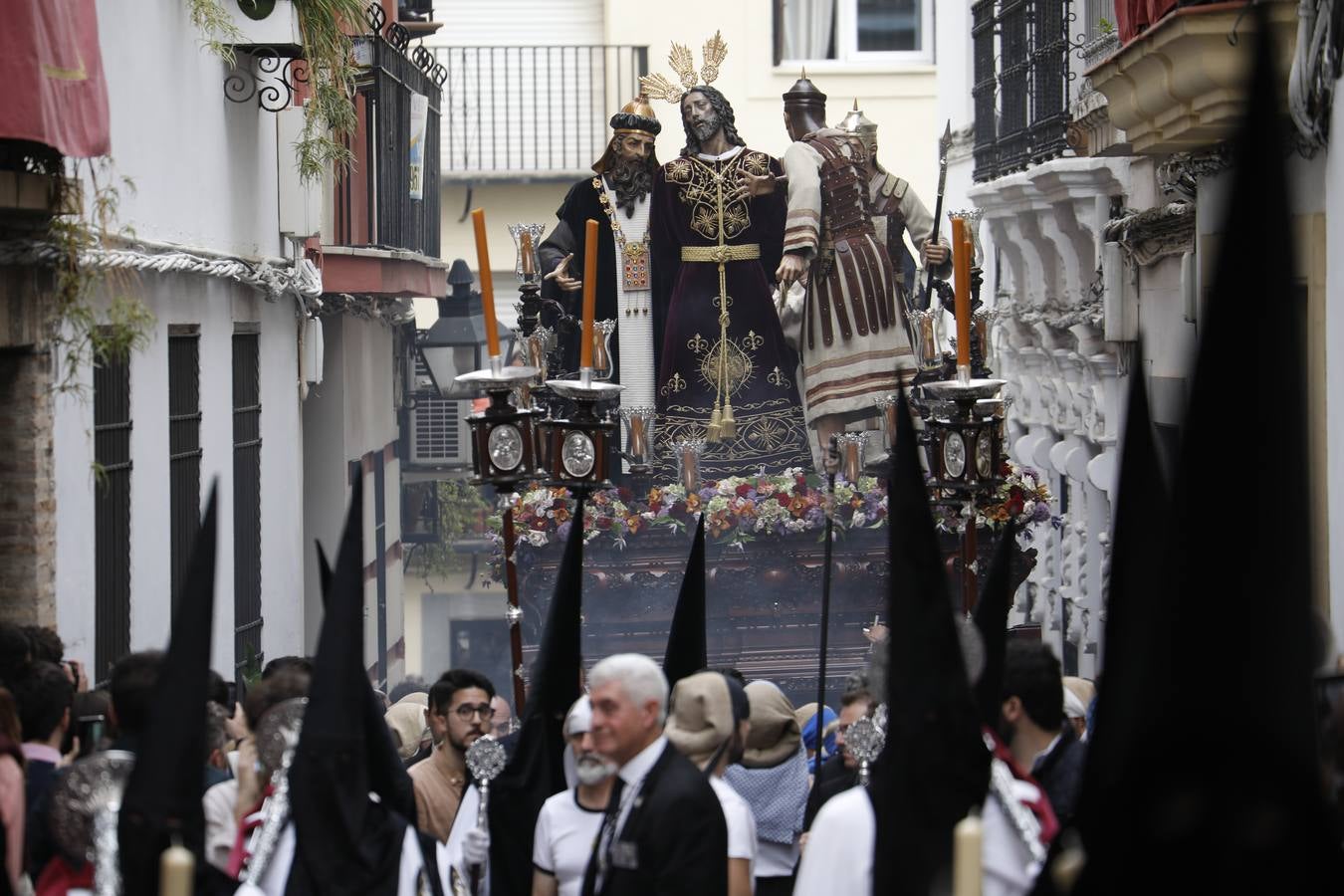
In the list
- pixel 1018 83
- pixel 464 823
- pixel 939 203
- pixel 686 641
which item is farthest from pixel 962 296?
pixel 1018 83

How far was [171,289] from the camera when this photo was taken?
1059cm

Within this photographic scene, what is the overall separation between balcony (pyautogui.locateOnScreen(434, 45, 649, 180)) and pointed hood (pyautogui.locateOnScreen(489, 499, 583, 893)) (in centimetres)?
1881

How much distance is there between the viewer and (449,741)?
620 cm

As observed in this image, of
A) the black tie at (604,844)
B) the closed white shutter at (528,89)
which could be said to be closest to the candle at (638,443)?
the black tie at (604,844)

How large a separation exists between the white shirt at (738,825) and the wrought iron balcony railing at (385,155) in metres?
9.73

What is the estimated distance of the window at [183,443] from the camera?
10719 mm

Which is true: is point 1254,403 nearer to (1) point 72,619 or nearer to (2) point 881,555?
(1) point 72,619

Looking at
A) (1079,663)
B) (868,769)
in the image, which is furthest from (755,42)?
(868,769)

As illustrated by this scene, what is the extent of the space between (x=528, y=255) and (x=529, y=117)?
13.5 meters

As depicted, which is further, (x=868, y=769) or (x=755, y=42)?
(x=755, y=42)

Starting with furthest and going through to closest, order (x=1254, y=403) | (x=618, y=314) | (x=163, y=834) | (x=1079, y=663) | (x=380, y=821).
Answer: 1. (x=1079, y=663)
2. (x=618, y=314)
3. (x=380, y=821)
4. (x=163, y=834)
5. (x=1254, y=403)

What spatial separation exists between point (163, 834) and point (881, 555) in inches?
335

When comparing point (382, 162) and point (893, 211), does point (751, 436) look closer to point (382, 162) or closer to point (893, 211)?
point (893, 211)

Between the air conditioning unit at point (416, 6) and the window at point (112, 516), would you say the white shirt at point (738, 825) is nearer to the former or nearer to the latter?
the window at point (112, 516)
